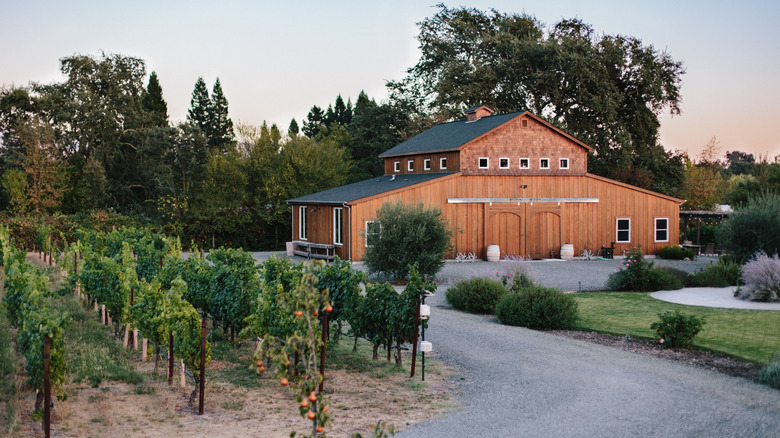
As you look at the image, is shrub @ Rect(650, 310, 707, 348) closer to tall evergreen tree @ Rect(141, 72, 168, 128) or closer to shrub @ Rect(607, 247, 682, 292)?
shrub @ Rect(607, 247, 682, 292)

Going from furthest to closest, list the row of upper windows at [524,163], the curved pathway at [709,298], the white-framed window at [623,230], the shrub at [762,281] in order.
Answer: the white-framed window at [623,230] → the row of upper windows at [524,163] → the shrub at [762,281] → the curved pathway at [709,298]

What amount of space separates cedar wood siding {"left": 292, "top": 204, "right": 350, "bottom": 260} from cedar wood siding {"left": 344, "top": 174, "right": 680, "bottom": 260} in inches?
24.0

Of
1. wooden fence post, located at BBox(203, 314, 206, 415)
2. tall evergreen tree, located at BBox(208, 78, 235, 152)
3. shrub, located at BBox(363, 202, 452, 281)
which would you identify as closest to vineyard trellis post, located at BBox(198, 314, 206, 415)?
wooden fence post, located at BBox(203, 314, 206, 415)

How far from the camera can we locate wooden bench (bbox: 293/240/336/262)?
28.1 metres

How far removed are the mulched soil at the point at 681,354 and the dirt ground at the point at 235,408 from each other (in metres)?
4.17

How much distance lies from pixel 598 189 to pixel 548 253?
4014 millimetres

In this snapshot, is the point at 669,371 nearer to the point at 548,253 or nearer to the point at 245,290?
the point at 245,290

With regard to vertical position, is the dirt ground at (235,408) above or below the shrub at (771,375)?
below

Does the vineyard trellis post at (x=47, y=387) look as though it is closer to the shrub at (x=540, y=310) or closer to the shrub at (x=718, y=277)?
the shrub at (x=540, y=310)

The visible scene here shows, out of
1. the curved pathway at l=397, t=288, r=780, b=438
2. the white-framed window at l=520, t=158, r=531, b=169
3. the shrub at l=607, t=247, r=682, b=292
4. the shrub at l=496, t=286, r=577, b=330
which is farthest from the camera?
the white-framed window at l=520, t=158, r=531, b=169

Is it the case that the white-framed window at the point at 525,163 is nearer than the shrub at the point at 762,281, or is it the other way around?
the shrub at the point at 762,281

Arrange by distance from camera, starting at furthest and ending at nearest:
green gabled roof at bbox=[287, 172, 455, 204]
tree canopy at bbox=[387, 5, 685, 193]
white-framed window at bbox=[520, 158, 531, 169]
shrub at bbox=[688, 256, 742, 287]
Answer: tree canopy at bbox=[387, 5, 685, 193] → white-framed window at bbox=[520, 158, 531, 169] → green gabled roof at bbox=[287, 172, 455, 204] → shrub at bbox=[688, 256, 742, 287]

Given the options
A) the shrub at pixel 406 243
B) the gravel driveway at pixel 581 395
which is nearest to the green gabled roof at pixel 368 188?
the shrub at pixel 406 243

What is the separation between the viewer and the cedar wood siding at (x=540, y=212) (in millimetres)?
28891
